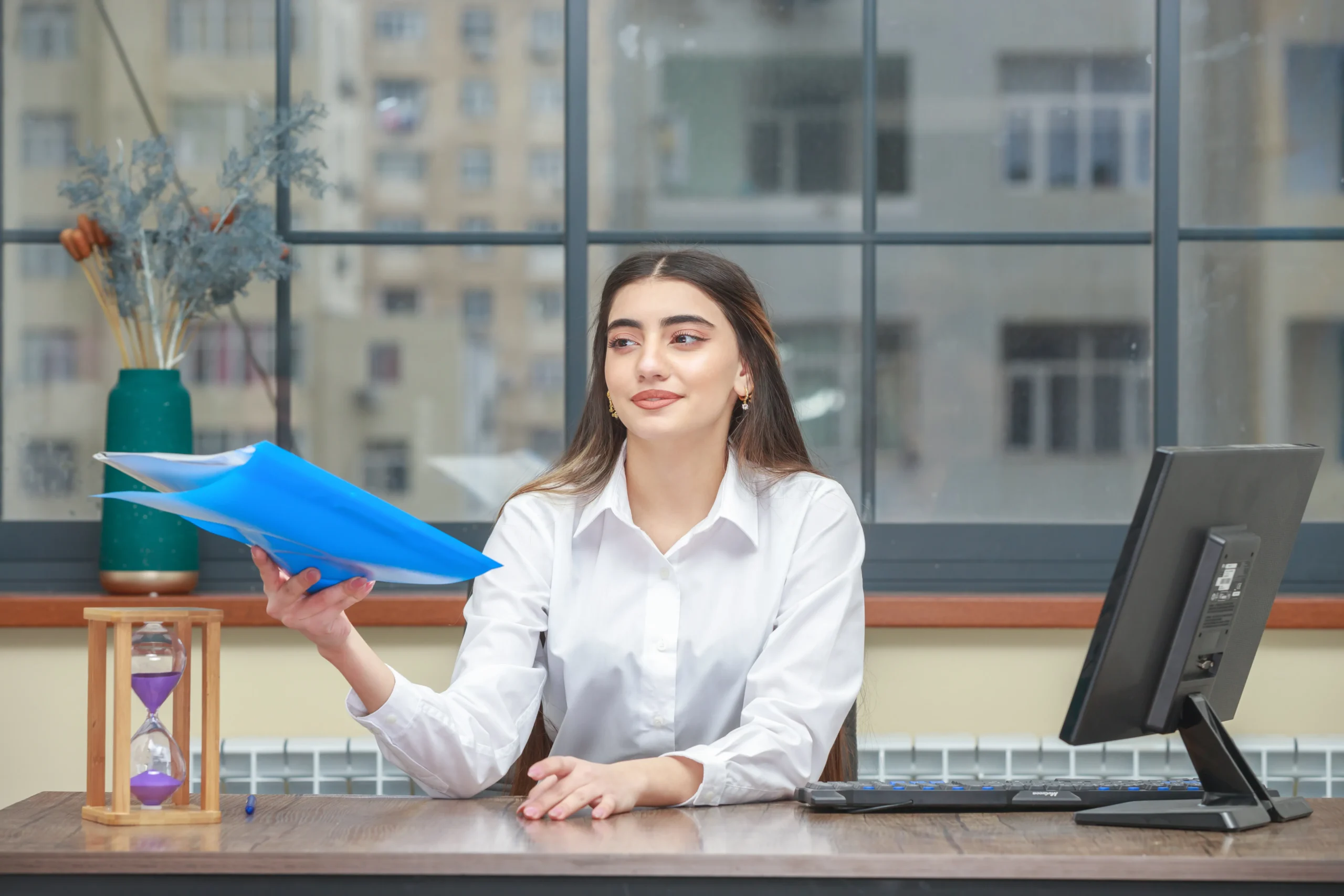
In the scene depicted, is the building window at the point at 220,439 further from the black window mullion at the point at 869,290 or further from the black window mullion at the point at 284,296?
the black window mullion at the point at 869,290

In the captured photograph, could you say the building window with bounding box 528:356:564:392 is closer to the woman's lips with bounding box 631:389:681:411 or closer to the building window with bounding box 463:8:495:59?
the building window with bounding box 463:8:495:59

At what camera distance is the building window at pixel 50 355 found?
2.66 m

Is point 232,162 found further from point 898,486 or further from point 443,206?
point 898,486

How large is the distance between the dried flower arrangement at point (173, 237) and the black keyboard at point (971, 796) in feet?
4.85

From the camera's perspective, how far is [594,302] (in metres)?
2.59

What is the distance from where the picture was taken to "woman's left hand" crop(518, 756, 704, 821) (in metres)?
1.28

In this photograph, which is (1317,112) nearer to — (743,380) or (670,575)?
(743,380)

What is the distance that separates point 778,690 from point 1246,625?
51 centimetres

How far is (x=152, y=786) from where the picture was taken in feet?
4.17

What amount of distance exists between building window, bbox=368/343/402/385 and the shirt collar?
3.80 feet

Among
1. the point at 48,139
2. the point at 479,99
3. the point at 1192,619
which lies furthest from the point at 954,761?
the point at 48,139

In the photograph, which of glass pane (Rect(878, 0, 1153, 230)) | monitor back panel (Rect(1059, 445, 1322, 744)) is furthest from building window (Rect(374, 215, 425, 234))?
monitor back panel (Rect(1059, 445, 1322, 744))

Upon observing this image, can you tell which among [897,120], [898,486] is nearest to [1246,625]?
[898,486]

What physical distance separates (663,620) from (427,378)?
1.33 metres
